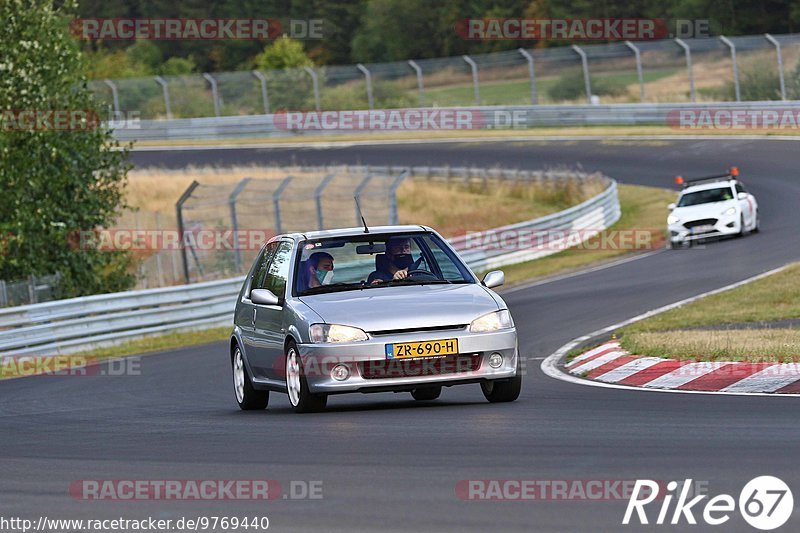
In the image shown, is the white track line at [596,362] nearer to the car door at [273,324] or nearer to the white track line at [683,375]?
the white track line at [683,375]

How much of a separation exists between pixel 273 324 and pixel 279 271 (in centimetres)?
59

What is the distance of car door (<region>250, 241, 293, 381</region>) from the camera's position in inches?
455

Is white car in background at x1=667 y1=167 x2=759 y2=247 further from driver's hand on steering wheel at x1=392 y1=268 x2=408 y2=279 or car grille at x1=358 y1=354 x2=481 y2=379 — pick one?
car grille at x1=358 y1=354 x2=481 y2=379

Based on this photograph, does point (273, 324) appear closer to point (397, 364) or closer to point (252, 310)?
point (252, 310)

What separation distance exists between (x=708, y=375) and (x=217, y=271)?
1956cm

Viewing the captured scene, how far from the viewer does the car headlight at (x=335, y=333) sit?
1062cm

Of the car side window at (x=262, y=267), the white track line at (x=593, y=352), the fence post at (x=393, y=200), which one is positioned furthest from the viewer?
the fence post at (x=393, y=200)

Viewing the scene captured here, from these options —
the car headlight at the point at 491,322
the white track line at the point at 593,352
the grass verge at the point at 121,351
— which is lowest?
the grass verge at the point at 121,351

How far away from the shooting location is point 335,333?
10.7 m

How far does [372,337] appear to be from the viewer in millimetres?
10594

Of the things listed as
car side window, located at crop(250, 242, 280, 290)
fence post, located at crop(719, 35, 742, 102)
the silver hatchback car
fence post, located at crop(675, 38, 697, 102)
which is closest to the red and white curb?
the silver hatchback car

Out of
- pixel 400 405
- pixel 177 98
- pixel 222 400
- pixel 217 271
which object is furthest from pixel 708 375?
pixel 177 98

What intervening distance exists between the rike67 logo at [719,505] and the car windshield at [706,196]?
79.2 ft

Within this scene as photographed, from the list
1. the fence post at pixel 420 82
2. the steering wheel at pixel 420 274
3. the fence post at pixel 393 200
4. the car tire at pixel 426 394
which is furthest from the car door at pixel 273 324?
the fence post at pixel 420 82
